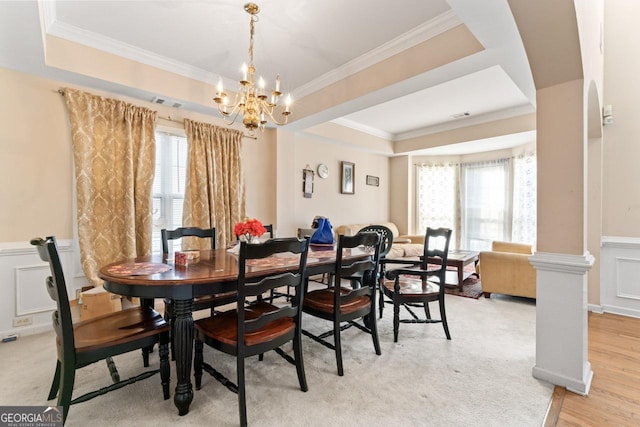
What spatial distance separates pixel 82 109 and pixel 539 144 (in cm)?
407

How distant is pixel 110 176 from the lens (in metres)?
3.07

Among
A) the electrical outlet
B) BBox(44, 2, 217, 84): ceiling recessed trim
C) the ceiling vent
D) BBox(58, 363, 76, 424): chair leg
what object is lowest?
the electrical outlet

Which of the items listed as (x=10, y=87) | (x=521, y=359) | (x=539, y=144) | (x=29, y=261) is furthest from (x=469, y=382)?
(x=10, y=87)

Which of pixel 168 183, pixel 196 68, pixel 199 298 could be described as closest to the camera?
pixel 199 298

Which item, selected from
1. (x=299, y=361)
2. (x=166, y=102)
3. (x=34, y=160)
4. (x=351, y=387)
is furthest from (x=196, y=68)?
(x=351, y=387)

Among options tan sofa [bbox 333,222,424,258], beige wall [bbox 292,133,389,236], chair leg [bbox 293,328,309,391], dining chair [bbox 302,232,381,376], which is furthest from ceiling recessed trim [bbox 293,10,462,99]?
chair leg [bbox 293,328,309,391]

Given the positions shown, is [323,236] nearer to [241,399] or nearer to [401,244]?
[241,399]

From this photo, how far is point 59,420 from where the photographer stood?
143 centimetres

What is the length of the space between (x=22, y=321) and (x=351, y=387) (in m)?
3.11

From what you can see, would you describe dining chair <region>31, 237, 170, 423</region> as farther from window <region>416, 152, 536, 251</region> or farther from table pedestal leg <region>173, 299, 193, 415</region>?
window <region>416, 152, 536, 251</region>

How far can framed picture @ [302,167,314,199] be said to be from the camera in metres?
5.07

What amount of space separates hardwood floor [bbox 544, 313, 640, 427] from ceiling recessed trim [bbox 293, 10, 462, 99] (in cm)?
289

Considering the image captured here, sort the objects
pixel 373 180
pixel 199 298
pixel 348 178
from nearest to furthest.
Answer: pixel 199 298
pixel 348 178
pixel 373 180

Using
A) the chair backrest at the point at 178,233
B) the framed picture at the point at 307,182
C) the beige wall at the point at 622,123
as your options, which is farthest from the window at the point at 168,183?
the beige wall at the point at 622,123
